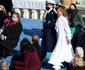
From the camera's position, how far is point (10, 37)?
12.3 m

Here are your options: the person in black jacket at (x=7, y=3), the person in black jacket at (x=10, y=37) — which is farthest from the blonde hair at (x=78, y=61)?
the person in black jacket at (x=7, y=3)

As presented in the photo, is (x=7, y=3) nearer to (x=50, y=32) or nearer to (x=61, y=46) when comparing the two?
(x=50, y=32)

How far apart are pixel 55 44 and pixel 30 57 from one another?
239 centimetres

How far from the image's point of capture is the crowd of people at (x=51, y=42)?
9141 mm

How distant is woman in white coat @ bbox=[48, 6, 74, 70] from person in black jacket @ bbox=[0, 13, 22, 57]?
1.50 meters

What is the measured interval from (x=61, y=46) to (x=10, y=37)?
6.04 feet

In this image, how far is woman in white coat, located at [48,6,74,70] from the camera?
10.9 metres

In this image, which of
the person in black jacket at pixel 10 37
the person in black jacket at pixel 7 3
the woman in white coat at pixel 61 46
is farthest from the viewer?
the person in black jacket at pixel 7 3

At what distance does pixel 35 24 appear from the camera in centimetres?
1797

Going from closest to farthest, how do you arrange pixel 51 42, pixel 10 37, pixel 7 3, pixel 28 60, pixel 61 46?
1. pixel 28 60
2. pixel 61 46
3. pixel 51 42
4. pixel 10 37
5. pixel 7 3

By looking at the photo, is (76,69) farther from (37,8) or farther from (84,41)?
(37,8)

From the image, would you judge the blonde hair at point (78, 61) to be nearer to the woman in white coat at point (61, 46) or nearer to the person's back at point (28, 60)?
the person's back at point (28, 60)

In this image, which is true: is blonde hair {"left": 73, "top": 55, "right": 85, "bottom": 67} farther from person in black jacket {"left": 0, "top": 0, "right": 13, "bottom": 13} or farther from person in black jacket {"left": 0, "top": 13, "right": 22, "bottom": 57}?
person in black jacket {"left": 0, "top": 0, "right": 13, "bottom": 13}

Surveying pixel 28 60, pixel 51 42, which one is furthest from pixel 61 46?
pixel 28 60
